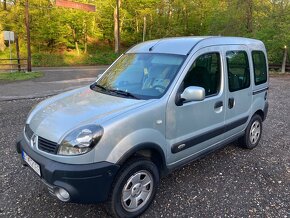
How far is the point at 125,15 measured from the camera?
34594mm

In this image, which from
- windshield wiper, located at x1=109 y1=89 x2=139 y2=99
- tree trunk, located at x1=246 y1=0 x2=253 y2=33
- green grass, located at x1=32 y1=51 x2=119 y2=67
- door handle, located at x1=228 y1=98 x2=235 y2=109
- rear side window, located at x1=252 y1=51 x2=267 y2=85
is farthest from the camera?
green grass, located at x1=32 y1=51 x2=119 y2=67

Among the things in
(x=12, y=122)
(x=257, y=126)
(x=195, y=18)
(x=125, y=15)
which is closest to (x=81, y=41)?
(x=125, y=15)

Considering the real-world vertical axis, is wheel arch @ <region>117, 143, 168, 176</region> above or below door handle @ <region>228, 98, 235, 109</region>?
below

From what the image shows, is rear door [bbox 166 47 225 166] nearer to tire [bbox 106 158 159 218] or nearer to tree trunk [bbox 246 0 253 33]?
tire [bbox 106 158 159 218]

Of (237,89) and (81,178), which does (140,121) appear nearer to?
(81,178)

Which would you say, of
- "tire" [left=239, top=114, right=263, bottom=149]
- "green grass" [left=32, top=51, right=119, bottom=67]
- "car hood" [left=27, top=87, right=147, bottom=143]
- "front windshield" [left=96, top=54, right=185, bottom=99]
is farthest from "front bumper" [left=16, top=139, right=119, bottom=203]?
"green grass" [left=32, top=51, right=119, bottom=67]

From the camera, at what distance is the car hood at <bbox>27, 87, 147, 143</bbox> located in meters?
2.60

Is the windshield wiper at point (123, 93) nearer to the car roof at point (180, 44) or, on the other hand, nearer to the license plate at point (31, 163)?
the car roof at point (180, 44)

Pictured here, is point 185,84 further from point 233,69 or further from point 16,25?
point 16,25

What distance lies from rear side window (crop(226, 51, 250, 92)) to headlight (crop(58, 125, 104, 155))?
2.28 meters

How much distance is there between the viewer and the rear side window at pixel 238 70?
12.8ft

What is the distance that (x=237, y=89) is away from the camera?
4.05 metres

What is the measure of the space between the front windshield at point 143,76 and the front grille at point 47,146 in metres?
1.06

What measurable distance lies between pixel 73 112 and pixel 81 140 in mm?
496
